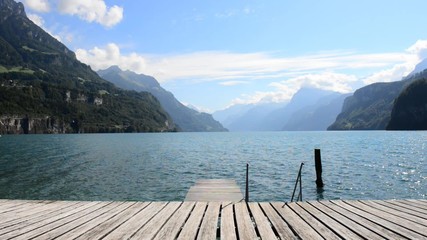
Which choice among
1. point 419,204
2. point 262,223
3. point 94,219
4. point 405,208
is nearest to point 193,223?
point 262,223

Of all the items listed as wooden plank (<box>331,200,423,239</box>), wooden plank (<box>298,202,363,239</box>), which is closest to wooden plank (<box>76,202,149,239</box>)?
wooden plank (<box>298,202,363,239</box>)

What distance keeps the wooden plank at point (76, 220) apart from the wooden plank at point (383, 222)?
8.53 metres

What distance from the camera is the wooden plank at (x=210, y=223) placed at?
29.2 ft

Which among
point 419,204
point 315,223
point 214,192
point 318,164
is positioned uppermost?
point 315,223

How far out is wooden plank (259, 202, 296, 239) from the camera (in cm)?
894

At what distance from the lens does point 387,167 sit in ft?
188

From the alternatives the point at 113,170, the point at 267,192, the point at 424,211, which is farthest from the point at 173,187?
the point at 424,211

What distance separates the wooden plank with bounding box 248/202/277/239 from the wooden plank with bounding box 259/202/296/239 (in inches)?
6.1

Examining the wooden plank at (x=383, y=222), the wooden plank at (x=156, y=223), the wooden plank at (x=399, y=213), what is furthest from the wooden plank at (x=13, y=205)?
the wooden plank at (x=399, y=213)

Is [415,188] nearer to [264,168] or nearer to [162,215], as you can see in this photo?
[264,168]

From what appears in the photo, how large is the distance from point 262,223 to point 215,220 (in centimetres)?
139

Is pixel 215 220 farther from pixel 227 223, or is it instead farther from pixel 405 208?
pixel 405 208

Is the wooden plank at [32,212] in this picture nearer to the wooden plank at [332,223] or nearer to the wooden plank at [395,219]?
the wooden plank at [332,223]

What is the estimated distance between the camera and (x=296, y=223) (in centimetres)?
1014
